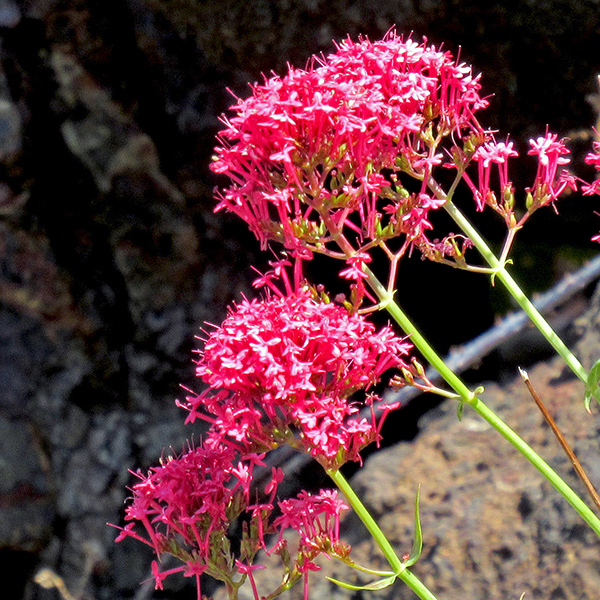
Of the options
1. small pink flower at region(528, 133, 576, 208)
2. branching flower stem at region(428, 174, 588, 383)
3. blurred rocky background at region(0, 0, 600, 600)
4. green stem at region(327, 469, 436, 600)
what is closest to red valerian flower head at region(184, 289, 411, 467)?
green stem at region(327, 469, 436, 600)

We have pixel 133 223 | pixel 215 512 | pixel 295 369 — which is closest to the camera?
pixel 295 369

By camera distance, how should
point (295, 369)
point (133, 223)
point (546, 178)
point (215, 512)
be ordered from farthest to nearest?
point (133, 223)
point (546, 178)
point (215, 512)
point (295, 369)

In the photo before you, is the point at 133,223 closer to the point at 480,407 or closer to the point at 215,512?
the point at 215,512

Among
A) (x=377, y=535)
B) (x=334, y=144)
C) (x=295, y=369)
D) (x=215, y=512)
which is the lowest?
(x=377, y=535)

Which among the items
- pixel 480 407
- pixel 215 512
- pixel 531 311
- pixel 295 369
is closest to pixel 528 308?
pixel 531 311

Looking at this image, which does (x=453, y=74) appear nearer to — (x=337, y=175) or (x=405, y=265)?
(x=337, y=175)

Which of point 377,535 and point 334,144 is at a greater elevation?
point 334,144

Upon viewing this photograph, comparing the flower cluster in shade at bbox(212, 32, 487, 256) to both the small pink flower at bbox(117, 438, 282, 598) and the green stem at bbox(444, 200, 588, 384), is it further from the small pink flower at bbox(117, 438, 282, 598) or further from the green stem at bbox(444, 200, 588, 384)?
the small pink flower at bbox(117, 438, 282, 598)
